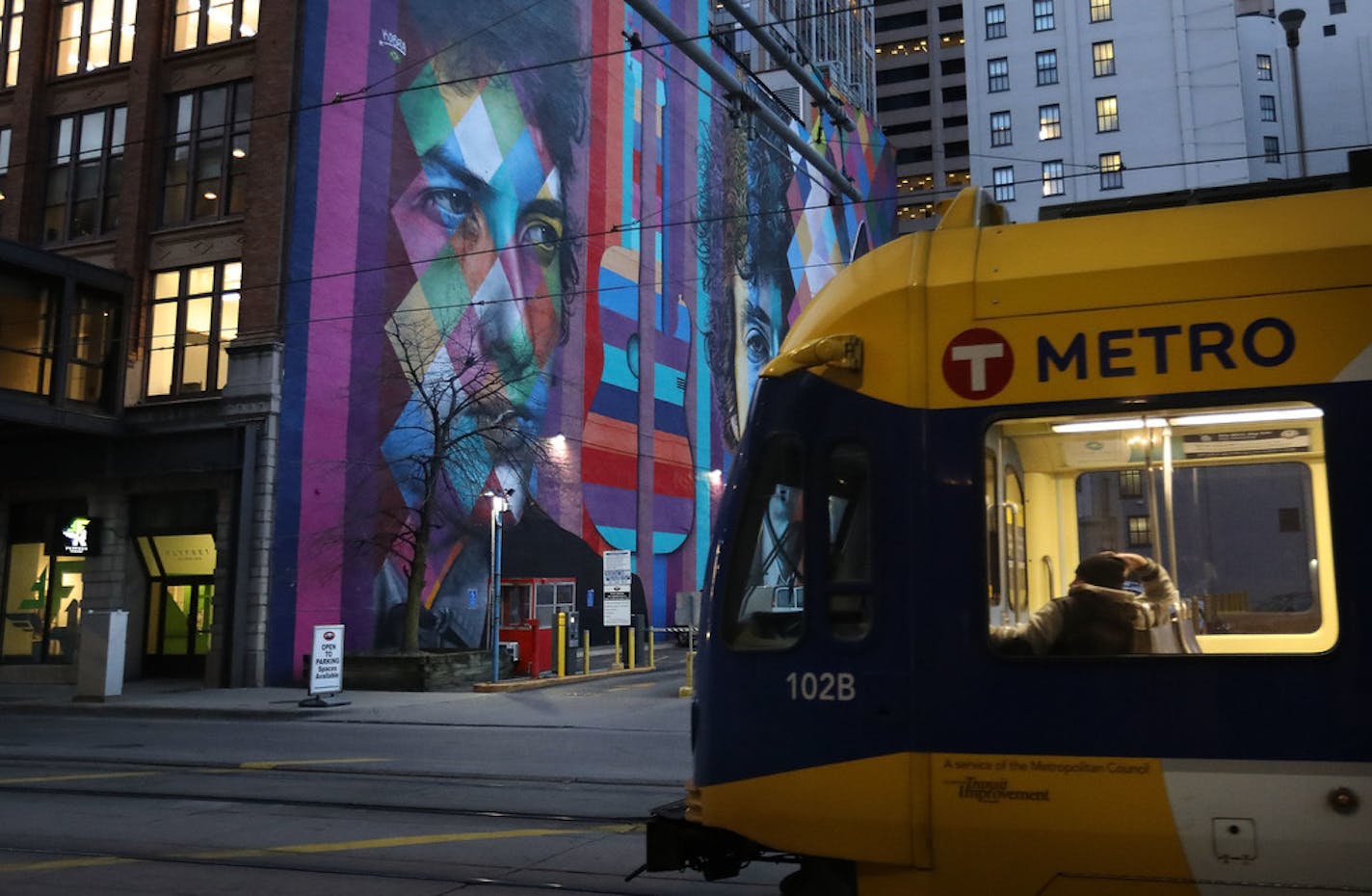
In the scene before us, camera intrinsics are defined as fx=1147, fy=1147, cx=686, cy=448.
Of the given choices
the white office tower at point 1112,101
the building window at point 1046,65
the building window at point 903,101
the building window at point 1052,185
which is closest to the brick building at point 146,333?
the white office tower at point 1112,101

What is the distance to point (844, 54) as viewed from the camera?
68.2 meters

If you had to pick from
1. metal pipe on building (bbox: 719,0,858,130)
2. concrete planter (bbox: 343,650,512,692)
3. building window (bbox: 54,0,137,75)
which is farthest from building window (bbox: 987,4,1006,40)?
concrete planter (bbox: 343,650,512,692)

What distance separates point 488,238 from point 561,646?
11.6 metres

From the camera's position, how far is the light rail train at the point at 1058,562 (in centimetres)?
428

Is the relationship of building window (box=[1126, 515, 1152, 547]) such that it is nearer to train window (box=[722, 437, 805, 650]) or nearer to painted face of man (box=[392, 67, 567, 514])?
train window (box=[722, 437, 805, 650])

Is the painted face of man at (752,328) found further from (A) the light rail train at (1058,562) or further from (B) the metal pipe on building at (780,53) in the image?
(A) the light rail train at (1058,562)

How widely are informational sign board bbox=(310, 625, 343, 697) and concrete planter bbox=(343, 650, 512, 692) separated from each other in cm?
215

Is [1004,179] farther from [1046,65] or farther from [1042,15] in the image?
[1042,15]

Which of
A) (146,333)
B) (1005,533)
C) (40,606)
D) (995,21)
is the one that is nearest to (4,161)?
(146,333)

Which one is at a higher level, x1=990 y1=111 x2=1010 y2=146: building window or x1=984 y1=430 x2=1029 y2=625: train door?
x1=990 y1=111 x2=1010 y2=146: building window

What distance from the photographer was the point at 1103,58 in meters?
59.0

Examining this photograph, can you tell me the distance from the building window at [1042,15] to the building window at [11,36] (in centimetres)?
4959

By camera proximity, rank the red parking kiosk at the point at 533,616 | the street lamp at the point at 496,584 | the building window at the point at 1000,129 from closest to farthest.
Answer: the street lamp at the point at 496,584 → the red parking kiosk at the point at 533,616 → the building window at the point at 1000,129

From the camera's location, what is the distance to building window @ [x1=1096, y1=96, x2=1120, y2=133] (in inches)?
2290
